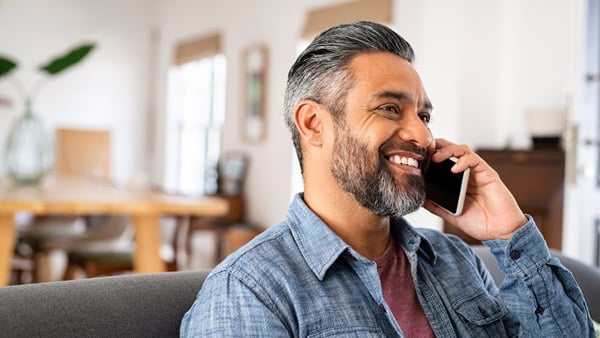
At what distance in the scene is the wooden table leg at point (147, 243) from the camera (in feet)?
10.1

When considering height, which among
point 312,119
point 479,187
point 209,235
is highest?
point 312,119

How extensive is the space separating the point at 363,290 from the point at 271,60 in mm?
5001

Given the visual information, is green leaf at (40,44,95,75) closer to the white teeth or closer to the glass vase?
the glass vase

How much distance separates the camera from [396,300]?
122cm

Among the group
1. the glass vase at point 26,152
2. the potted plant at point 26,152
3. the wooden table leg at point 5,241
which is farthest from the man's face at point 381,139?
the glass vase at point 26,152

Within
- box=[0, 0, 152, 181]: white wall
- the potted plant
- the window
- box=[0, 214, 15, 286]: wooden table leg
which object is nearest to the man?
box=[0, 214, 15, 286]: wooden table leg

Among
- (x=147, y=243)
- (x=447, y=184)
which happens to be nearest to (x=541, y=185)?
(x=147, y=243)

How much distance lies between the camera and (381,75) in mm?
1202

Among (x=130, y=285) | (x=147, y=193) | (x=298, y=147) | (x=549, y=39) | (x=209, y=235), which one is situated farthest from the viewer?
(x=209, y=235)

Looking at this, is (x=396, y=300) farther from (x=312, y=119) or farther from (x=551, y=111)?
(x=551, y=111)

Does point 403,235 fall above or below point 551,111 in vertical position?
below

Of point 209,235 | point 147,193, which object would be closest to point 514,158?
point 147,193

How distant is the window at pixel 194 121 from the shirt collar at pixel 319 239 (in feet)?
17.7

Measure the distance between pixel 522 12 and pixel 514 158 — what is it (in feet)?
4.15
